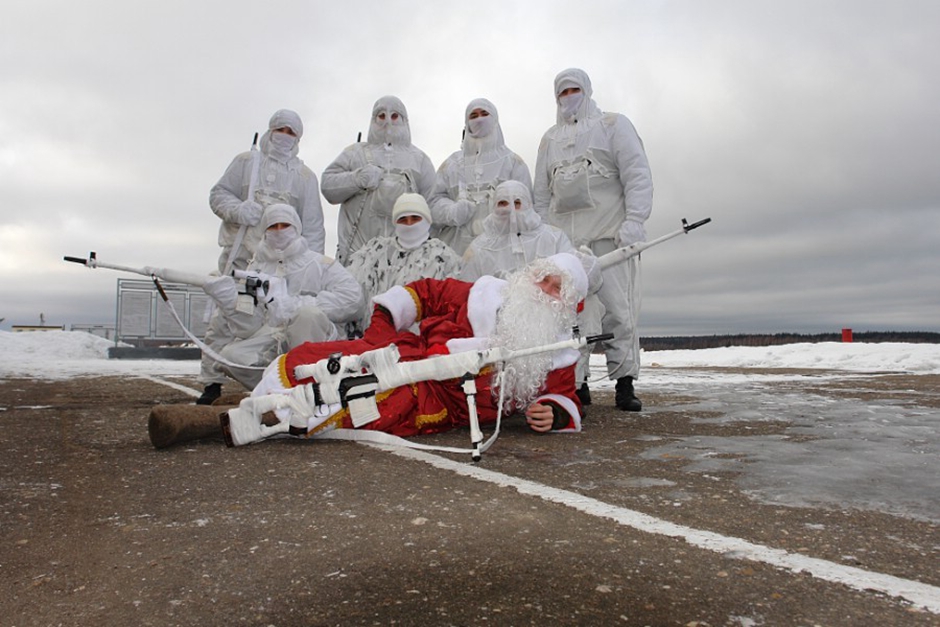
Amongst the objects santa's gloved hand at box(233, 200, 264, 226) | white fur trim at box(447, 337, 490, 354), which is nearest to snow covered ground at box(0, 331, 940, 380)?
santa's gloved hand at box(233, 200, 264, 226)

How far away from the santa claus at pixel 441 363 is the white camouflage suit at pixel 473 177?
206 centimetres

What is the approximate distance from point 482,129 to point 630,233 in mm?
1896

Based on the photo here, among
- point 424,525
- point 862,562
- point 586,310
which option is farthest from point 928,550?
point 586,310

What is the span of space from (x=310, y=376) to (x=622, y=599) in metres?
2.31

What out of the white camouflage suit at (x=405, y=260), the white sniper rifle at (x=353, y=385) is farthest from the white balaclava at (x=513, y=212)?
the white sniper rifle at (x=353, y=385)

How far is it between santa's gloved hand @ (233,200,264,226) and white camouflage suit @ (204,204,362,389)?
85 cm

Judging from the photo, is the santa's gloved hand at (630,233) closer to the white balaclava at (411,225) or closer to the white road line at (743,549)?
the white balaclava at (411,225)

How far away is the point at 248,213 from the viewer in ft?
21.2

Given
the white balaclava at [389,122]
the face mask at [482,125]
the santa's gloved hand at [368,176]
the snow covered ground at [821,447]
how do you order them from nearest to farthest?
the snow covered ground at [821,447] < the face mask at [482,125] < the santa's gloved hand at [368,176] < the white balaclava at [389,122]

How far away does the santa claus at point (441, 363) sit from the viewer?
136 inches

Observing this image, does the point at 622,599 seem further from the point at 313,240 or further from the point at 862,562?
the point at 313,240

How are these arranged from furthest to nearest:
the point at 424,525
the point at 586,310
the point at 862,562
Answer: the point at 586,310 → the point at 424,525 → the point at 862,562

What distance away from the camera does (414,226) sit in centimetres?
570

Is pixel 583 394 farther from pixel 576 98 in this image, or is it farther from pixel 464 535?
pixel 464 535
